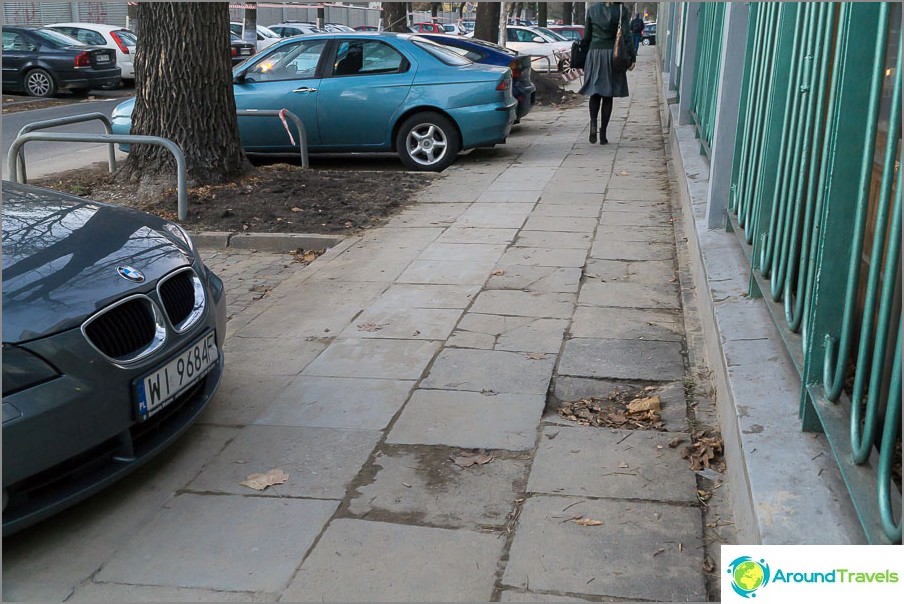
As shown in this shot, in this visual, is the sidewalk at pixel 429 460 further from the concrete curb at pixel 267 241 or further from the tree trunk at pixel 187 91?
the tree trunk at pixel 187 91

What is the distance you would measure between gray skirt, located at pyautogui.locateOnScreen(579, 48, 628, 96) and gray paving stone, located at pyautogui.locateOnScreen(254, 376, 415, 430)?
7934 millimetres

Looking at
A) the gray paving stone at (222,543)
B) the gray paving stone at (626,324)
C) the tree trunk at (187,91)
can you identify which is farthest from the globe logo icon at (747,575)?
the tree trunk at (187,91)

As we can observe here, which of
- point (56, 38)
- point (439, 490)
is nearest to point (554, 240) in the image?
point (439, 490)

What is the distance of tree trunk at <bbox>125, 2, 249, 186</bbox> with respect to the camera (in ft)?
28.4

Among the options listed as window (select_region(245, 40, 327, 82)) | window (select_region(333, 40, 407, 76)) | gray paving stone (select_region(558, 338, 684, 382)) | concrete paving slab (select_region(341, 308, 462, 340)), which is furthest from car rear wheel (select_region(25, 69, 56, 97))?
gray paving stone (select_region(558, 338, 684, 382))

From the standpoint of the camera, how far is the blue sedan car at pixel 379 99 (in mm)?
10906

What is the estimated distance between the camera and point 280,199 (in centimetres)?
881

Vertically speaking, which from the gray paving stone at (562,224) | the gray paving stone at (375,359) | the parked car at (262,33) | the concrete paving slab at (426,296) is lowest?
the gray paving stone at (375,359)

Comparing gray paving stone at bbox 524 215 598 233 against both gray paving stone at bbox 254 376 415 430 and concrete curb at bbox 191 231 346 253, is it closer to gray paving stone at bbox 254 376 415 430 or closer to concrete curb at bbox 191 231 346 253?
concrete curb at bbox 191 231 346 253

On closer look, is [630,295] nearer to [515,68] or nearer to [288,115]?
[288,115]

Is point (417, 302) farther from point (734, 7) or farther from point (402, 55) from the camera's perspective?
point (402, 55)

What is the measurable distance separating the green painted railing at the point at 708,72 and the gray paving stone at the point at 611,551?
4.50 m

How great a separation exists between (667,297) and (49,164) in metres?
9.55

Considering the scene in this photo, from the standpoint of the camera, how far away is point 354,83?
36.3ft
